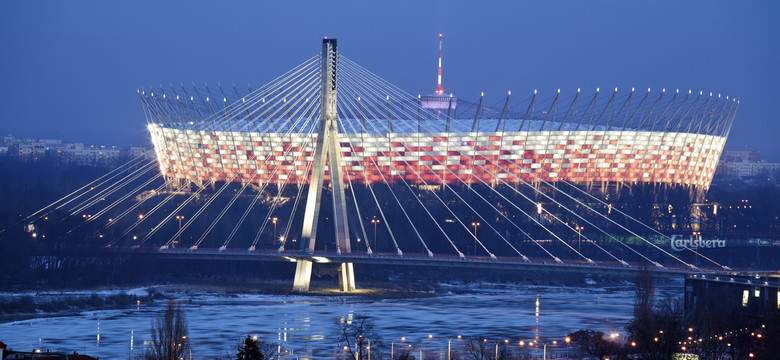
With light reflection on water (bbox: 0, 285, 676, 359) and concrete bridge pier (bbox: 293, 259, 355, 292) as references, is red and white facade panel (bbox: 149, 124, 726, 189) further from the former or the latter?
light reflection on water (bbox: 0, 285, 676, 359)

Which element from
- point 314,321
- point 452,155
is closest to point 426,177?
point 452,155

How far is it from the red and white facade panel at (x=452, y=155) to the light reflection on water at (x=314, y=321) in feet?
102

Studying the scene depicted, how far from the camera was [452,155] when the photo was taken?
112 m

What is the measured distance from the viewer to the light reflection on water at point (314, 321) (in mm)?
51656

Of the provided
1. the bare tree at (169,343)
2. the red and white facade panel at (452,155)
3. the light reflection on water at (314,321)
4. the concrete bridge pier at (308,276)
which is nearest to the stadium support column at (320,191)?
the concrete bridge pier at (308,276)

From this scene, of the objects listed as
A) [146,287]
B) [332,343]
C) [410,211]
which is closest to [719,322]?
[332,343]

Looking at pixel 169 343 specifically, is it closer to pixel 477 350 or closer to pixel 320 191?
pixel 477 350

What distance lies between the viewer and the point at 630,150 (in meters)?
115

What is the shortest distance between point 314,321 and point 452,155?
5286 centimetres

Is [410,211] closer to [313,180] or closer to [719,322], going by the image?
[313,180]

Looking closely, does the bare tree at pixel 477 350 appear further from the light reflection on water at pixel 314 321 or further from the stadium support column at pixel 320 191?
the stadium support column at pixel 320 191

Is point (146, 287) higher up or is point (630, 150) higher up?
point (630, 150)

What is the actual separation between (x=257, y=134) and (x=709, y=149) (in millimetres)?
43584

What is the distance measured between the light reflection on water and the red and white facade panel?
3120 centimetres
